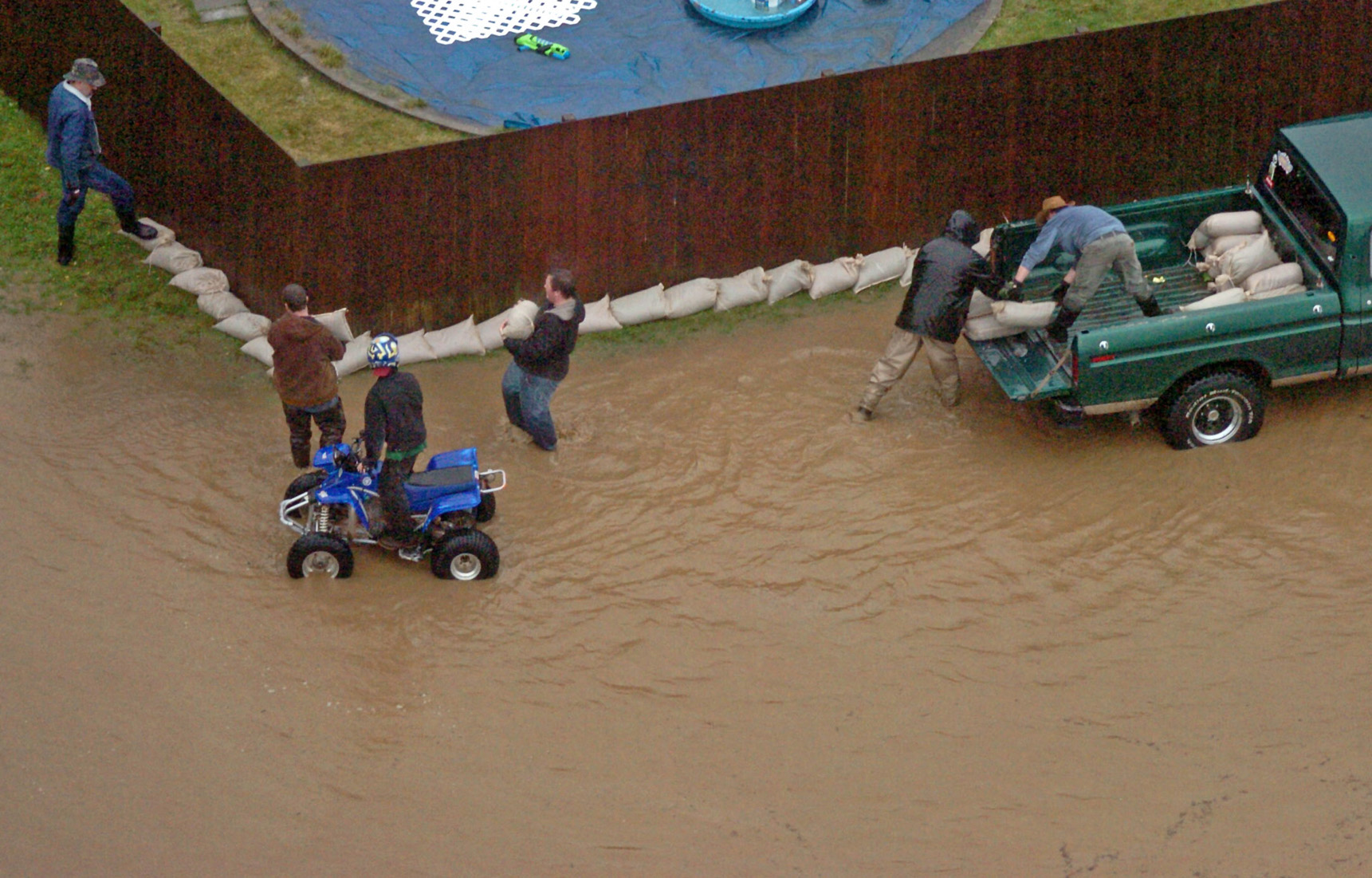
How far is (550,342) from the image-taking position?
9.83 m

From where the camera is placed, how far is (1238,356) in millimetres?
9945

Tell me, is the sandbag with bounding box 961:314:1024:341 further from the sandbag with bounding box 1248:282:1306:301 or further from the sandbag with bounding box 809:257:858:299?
the sandbag with bounding box 809:257:858:299

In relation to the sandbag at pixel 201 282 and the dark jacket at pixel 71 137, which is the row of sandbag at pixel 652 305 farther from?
the dark jacket at pixel 71 137

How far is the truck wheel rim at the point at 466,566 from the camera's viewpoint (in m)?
9.09

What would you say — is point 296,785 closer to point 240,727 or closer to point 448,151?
point 240,727

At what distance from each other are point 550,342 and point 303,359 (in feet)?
5.41

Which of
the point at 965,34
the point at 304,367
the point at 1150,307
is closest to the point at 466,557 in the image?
the point at 304,367

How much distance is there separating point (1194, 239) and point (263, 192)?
23.7 ft

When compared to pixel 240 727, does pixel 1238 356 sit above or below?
above

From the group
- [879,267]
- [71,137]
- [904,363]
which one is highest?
[71,137]

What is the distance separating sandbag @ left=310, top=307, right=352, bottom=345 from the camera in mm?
11094

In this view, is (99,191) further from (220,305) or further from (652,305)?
(652,305)

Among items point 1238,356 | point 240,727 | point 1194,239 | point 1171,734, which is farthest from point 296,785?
point 1194,239

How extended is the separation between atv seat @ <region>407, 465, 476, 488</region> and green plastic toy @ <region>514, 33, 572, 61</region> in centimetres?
653
